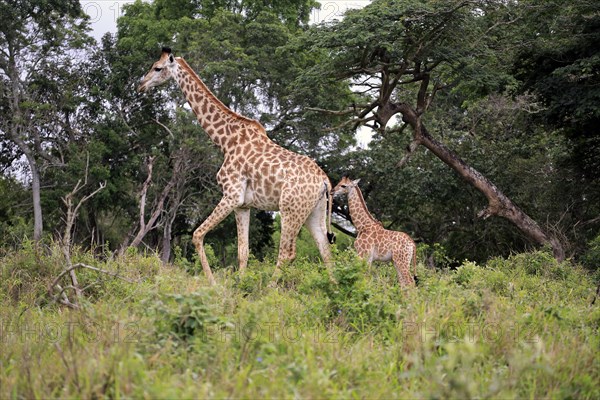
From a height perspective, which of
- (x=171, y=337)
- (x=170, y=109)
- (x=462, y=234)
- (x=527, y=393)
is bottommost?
(x=462, y=234)

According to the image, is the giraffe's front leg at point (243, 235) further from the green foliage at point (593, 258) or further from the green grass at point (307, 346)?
Answer: the green foliage at point (593, 258)

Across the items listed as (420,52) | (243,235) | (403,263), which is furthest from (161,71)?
(420,52)

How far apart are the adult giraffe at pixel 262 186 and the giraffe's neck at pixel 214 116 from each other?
0.5 inches

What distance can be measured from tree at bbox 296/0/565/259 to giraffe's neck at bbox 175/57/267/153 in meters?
6.52

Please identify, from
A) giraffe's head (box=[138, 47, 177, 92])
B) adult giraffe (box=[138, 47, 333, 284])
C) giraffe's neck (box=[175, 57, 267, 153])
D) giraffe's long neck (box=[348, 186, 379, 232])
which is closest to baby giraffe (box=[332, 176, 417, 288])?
giraffe's long neck (box=[348, 186, 379, 232])

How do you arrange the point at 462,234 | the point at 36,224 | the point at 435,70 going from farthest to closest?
the point at 462,234, the point at 36,224, the point at 435,70

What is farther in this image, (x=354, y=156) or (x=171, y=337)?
(x=354, y=156)

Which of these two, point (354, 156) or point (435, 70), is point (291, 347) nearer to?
point (435, 70)

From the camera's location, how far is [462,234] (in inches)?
960

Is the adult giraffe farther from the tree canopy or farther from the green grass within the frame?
the tree canopy

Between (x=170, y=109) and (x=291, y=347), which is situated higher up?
(x=170, y=109)

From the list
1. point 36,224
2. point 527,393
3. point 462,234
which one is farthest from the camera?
point 462,234

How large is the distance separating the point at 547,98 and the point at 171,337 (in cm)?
1478

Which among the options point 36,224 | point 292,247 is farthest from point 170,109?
point 292,247
